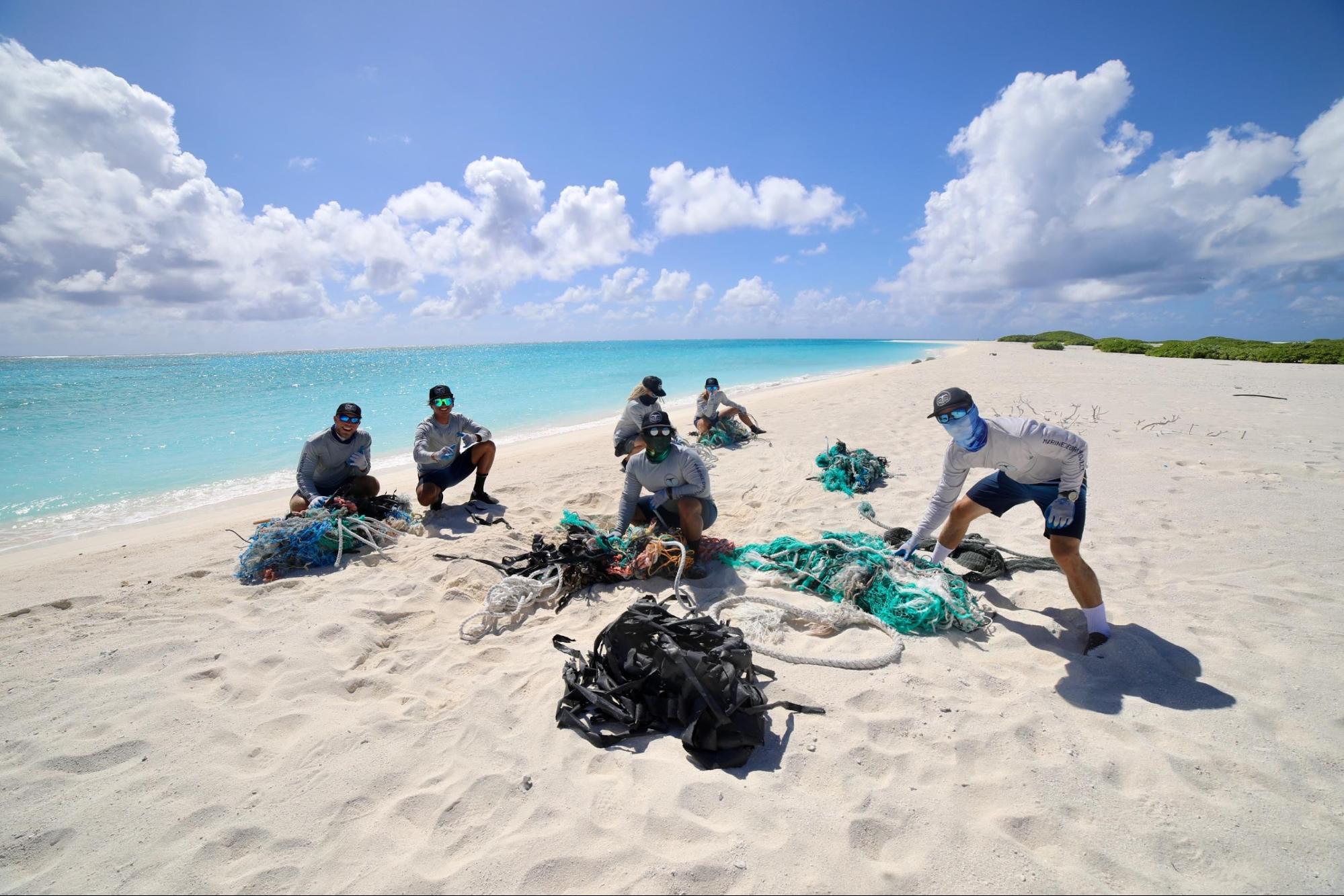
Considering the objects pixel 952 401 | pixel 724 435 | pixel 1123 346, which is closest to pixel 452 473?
pixel 724 435

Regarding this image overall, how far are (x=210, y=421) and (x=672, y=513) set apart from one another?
A: 16.5 m

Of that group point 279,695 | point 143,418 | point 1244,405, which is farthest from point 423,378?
point 1244,405

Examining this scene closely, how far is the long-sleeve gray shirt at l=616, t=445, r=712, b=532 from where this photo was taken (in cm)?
459

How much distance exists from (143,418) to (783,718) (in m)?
20.4

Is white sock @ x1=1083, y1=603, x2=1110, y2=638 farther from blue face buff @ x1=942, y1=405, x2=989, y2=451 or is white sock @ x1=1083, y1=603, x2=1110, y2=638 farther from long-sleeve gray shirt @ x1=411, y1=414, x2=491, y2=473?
long-sleeve gray shirt @ x1=411, y1=414, x2=491, y2=473

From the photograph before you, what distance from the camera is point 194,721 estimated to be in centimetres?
283

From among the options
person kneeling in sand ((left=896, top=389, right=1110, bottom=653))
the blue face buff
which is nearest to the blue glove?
person kneeling in sand ((left=896, top=389, right=1110, bottom=653))

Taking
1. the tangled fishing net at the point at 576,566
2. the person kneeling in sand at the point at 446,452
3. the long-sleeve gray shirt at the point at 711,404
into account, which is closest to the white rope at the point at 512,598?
the tangled fishing net at the point at 576,566

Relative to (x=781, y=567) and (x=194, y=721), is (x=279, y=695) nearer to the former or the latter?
(x=194, y=721)

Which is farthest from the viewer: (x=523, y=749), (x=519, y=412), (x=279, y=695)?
(x=519, y=412)

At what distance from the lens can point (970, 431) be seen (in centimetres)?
336

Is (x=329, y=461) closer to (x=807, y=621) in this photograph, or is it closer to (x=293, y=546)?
(x=293, y=546)

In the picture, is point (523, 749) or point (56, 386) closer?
point (523, 749)

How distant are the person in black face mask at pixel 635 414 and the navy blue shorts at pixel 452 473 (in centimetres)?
191
